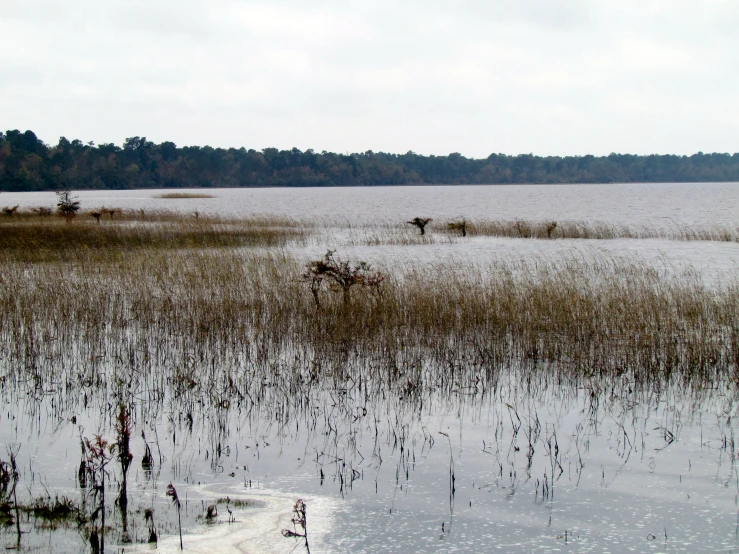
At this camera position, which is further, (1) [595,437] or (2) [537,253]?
(2) [537,253]

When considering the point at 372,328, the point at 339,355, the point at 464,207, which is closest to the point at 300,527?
the point at 339,355

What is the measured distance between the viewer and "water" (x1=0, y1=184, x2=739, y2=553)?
185 inches

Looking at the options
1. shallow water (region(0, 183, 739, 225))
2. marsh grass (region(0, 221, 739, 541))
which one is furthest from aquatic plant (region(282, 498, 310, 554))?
shallow water (region(0, 183, 739, 225))

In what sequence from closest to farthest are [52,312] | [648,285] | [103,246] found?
[52,312]
[648,285]
[103,246]

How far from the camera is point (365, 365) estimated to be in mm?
8766

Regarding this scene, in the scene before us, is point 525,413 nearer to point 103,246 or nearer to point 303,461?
point 303,461

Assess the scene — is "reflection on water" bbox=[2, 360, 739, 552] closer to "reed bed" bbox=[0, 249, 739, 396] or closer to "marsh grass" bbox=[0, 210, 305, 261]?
"reed bed" bbox=[0, 249, 739, 396]

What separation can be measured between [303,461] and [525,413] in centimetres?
245

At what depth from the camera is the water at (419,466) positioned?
4703 mm

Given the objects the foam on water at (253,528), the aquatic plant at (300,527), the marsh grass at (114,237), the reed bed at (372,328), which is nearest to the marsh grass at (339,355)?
the reed bed at (372,328)

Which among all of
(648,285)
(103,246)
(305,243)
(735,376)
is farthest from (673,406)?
(305,243)

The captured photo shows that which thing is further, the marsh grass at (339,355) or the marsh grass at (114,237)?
the marsh grass at (114,237)

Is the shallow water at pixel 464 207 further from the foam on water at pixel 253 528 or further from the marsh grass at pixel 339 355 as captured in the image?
the foam on water at pixel 253 528

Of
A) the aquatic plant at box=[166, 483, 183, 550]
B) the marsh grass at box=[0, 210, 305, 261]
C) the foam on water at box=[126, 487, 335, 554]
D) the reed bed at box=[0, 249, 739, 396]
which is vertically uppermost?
the marsh grass at box=[0, 210, 305, 261]
